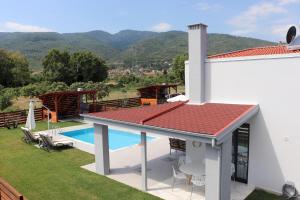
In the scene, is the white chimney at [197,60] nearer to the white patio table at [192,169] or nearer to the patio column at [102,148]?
the white patio table at [192,169]

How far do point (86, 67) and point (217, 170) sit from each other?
66672 millimetres

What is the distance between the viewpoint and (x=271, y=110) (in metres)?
9.65

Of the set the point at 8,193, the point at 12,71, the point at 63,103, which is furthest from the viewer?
the point at 12,71

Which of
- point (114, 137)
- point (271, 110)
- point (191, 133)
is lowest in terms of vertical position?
point (114, 137)

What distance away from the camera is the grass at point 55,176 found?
9.71m

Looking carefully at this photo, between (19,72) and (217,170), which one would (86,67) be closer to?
(19,72)

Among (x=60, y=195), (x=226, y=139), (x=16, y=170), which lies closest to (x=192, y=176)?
(x=226, y=139)

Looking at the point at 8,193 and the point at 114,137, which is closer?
the point at 8,193

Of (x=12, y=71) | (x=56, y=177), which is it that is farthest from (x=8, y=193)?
(x=12, y=71)

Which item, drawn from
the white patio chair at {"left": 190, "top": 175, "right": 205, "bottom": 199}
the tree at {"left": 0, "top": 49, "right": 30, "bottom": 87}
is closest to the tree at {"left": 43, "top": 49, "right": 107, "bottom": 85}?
the tree at {"left": 0, "top": 49, "right": 30, "bottom": 87}

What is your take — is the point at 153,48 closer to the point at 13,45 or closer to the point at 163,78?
the point at 13,45

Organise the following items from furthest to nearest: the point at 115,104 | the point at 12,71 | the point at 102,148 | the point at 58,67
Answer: the point at 58,67 → the point at 12,71 → the point at 115,104 → the point at 102,148

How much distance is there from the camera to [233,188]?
10.0 m

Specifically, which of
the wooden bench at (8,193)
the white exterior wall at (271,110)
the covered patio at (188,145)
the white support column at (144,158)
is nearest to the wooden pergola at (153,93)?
the covered patio at (188,145)
